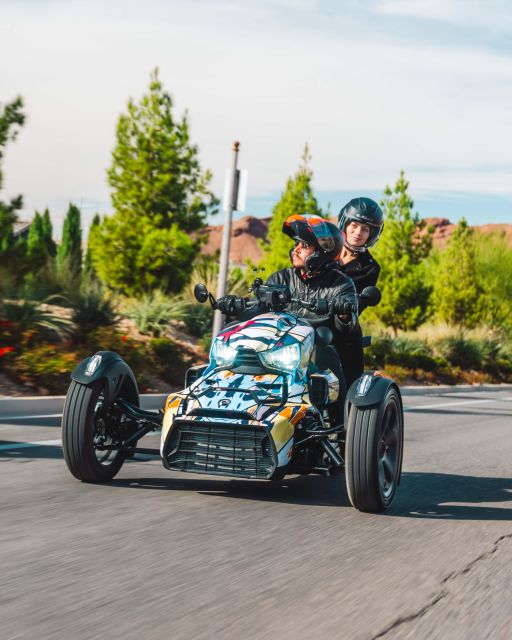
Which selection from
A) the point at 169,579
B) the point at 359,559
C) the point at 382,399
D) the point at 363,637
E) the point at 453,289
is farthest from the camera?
the point at 453,289

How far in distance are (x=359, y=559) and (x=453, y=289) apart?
44.7 metres

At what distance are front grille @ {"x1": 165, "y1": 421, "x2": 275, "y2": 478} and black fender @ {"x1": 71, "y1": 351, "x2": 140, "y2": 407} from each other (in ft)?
2.02

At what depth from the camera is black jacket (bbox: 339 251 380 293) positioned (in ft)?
24.3

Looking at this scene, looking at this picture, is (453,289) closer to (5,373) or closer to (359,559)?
(5,373)

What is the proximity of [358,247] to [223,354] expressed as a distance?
1.77 meters

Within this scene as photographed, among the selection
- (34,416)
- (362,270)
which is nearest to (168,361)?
(34,416)

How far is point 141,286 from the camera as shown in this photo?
2658 centimetres

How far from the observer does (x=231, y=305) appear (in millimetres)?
6633

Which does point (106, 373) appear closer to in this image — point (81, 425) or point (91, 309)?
point (81, 425)

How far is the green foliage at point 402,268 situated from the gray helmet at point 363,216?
2975cm

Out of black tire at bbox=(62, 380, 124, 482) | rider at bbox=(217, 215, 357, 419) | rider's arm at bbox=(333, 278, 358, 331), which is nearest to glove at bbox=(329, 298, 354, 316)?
rider's arm at bbox=(333, 278, 358, 331)

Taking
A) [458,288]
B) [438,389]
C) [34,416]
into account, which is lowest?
[438,389]

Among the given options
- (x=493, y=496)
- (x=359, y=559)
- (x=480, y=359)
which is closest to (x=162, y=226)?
(x=480, y=359)

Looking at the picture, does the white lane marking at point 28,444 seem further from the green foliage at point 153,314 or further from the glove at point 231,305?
the green foliage at point 153,314
